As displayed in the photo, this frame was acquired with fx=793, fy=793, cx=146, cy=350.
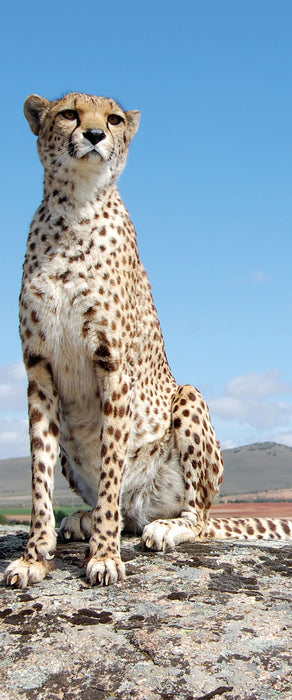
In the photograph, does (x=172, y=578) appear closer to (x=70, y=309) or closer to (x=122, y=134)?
(x=70, y=309)

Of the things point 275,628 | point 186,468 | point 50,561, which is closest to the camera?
point 275,628

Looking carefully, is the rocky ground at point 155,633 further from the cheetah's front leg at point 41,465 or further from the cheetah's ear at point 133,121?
the cheetah's ear at point 133,121

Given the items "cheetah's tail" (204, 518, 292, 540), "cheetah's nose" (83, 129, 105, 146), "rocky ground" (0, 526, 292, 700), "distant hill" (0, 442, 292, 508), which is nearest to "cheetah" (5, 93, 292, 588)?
"cheetah's nose" (83, 129, 105, 146)

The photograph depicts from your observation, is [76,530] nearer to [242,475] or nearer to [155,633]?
[155,633]

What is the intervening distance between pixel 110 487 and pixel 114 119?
2.36 meters

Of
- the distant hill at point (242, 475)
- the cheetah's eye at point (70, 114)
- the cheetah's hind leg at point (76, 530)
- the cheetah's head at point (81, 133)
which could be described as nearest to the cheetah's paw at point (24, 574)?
the cheetah's hind leg at point (76, 530)

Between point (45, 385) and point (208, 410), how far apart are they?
4.85 feet

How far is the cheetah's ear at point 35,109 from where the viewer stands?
17.5 ft

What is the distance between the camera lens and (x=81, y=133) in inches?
192

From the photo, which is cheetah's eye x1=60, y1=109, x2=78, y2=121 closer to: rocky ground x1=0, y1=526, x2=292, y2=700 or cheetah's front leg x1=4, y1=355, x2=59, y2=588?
cheetah's front leg x1=4, y1=355, x2=59, y2=588

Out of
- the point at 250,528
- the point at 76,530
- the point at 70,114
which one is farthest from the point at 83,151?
the point at 250,528

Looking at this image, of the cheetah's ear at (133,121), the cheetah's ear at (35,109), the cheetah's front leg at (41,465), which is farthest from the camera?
the cheetah's ear at (133,121)

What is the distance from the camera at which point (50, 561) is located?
4922mm

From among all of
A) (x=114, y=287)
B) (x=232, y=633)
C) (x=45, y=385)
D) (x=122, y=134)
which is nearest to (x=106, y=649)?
(x=232, y=633)
